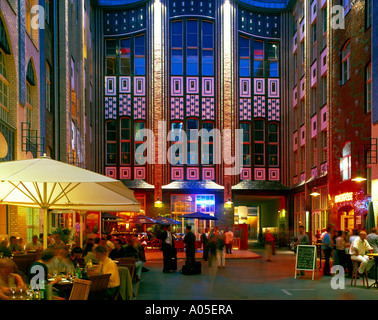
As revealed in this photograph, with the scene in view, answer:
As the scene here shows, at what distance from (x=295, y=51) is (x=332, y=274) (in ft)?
66.7

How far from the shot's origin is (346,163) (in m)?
21.5

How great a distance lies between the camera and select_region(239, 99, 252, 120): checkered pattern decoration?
1276 inches

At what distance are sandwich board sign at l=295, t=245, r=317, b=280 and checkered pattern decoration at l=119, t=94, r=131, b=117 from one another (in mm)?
20346

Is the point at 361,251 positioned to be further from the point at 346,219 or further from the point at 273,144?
the point at 273,144

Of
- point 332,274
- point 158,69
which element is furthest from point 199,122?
point 332,274

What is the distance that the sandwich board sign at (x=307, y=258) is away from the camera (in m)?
14.0

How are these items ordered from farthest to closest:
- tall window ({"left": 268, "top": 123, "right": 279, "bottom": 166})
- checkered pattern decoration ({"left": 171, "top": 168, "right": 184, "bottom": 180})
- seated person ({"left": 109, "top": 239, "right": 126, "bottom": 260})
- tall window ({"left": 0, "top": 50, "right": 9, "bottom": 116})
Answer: tall window ({"left": 268, "top": 123, "right": 279, "bottom": 166}) → checkered pattern decoration ({"left": 171, "top": 168, "right": 184, "bottom": 180}) → tall window ({"left": 0, "top": 50, "right": 9, "bottom": 116}) → seated person ({"left": 109, "top": 239, "right": 126, "bottom": 260})

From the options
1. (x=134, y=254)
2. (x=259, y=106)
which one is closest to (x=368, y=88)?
(x=134, y=254)

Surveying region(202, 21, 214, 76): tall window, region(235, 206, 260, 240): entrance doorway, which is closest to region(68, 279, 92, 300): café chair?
region(202, 21, 214, 76): tall window

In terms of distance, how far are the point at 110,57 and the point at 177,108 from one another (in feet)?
19.7

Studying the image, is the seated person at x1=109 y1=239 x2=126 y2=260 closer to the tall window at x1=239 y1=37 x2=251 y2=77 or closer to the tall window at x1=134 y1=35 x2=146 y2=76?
the tall window at x1=134 y1=35 x2=146 y2=76

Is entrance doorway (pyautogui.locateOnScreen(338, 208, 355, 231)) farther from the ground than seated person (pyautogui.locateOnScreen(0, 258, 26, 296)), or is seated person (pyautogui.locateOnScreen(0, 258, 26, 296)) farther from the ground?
seated person (pyautogui.locateOnScreen(0, 258, 26, 296))
